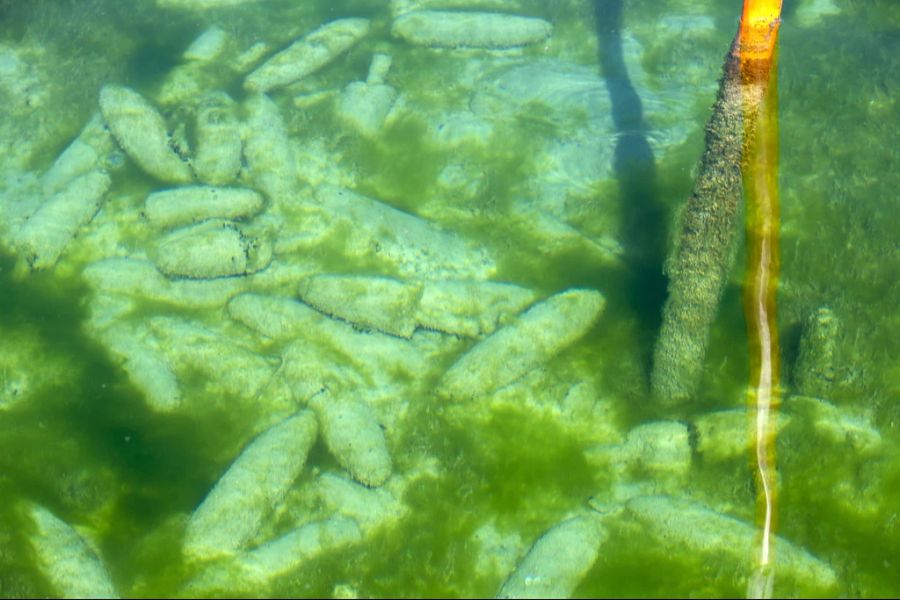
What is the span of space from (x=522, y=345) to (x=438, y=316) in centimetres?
77

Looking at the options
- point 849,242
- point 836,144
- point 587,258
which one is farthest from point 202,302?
point 836,144

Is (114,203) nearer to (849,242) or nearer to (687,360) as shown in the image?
(687,360)

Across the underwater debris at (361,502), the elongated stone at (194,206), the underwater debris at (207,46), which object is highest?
the underwater debris at (207,46)

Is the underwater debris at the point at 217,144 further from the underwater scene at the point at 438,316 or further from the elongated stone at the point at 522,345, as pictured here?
the elongated stone at the point at 522,345

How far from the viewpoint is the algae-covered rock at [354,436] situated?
5.37 metres

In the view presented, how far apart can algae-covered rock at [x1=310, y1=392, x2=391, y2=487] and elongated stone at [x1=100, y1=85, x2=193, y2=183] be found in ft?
11.1

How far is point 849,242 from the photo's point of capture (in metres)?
6.70

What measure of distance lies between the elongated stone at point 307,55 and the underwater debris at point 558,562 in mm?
6278

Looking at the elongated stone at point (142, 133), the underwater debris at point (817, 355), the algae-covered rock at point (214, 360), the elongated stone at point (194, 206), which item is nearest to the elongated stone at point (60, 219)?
the elongated stone at point (142, 133)

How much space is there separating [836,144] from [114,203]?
7.40 m

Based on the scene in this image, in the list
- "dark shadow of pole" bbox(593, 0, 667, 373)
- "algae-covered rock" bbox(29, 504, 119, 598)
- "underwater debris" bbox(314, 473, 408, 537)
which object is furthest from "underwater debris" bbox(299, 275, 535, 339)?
"algae-covered rock" bbox(29, 504, 119, 598)

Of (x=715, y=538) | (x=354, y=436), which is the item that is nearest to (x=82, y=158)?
(x=354, y=436)

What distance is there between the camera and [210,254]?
671 centimetres

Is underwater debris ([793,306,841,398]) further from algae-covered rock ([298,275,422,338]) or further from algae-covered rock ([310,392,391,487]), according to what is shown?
algae-covered rock ([310,392,391,487])
